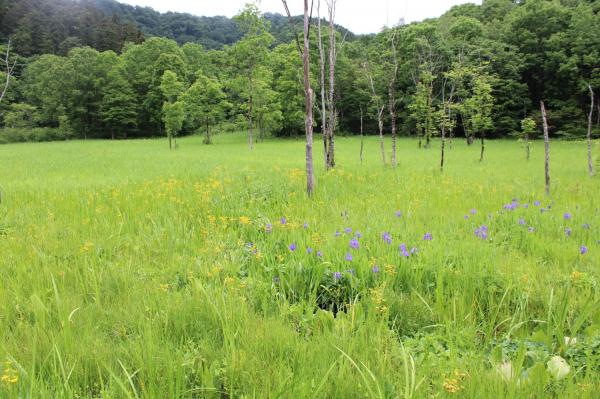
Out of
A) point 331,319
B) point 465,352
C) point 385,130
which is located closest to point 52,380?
point 331,319

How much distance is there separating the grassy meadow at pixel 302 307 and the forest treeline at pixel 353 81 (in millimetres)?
22568

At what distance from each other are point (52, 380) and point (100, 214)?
164 inches

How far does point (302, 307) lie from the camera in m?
2.58

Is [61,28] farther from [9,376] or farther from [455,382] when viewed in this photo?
[455,382]

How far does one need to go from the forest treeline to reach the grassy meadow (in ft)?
74.0

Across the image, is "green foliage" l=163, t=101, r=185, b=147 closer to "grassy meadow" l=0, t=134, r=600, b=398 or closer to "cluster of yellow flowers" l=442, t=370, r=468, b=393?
"grassy meadow" l=0, t=134, r=600, b=398

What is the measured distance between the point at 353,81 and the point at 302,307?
5018 centimetres

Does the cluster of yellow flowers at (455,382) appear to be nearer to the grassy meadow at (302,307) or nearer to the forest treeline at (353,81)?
the grassy meadow at (302,307)

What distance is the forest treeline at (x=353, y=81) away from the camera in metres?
34.6

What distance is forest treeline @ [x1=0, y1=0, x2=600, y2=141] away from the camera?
34.6 metres

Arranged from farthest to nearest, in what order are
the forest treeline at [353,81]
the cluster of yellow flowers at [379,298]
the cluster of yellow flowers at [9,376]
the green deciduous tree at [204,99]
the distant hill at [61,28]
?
the distant hill at [61,28] < the green deciduous tree at [204,99] < the forest treeline at [353,81] < the cluster of yellow flowers at [379,298] < the cluster of yellow flowers at [9,376]

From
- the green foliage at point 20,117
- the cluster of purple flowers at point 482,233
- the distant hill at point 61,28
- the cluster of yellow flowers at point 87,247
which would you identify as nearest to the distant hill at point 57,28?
the distant hill at point 61,28

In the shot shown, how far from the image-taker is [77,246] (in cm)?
396

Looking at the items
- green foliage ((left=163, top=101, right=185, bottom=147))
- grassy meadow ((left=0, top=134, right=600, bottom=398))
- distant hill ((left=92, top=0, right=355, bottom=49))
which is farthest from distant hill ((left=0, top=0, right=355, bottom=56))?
grassy meadow ((left=0, top=134, right=600, bottom=398))
